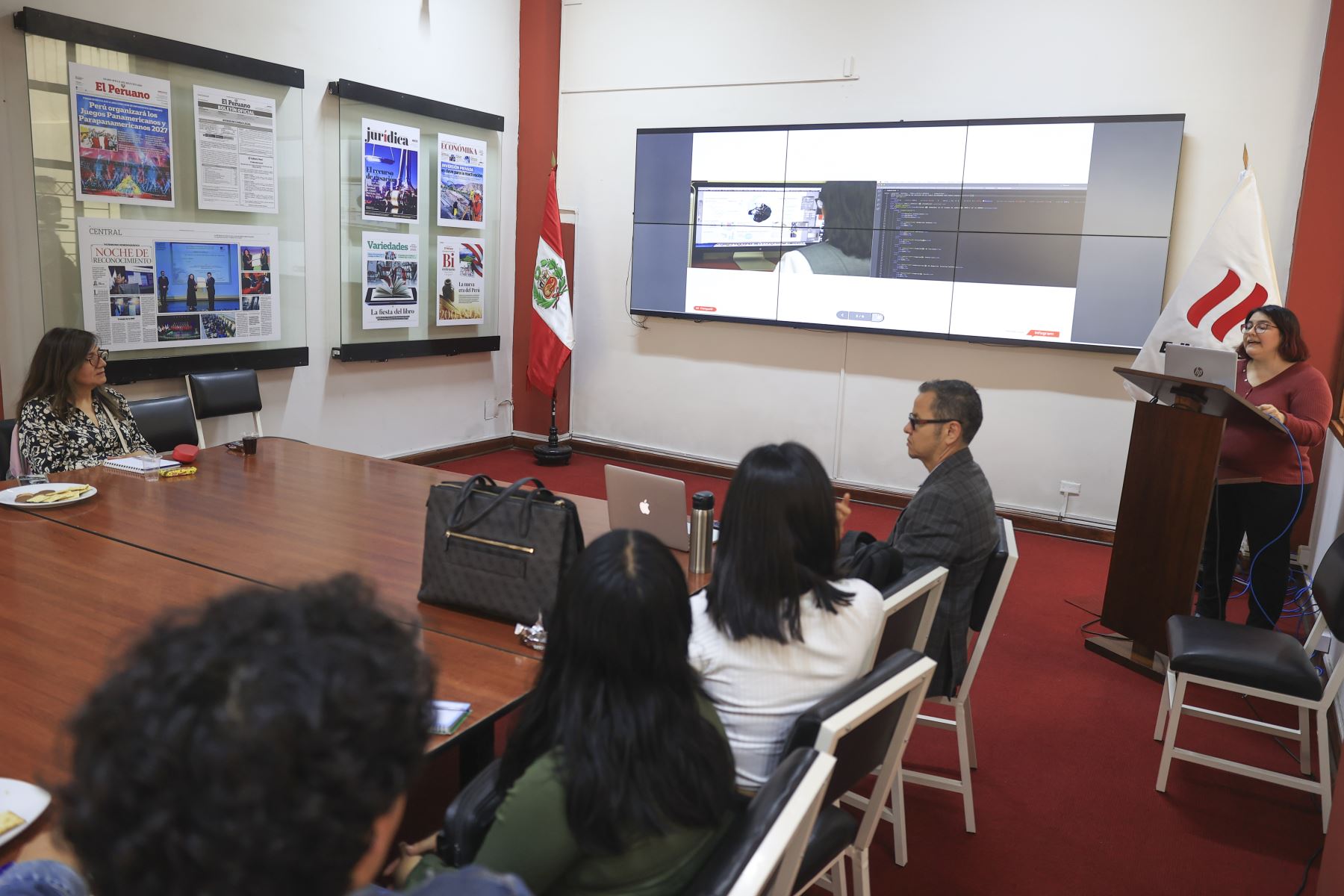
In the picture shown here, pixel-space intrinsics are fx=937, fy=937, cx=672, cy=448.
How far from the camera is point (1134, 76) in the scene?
496 centimetres

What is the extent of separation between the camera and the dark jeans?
369 centimetres

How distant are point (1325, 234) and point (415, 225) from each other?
508 centimetres

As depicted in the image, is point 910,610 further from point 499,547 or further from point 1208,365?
point 1208,365

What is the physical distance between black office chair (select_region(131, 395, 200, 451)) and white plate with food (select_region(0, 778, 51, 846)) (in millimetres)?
2869

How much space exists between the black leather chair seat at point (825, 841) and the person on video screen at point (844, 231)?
14.5ft

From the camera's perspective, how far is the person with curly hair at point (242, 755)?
2.02ft

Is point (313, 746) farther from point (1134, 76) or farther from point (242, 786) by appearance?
point (1134, 76)

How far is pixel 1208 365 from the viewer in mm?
3473

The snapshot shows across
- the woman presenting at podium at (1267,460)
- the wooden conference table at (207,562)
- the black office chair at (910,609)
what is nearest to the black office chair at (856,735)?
the black office chair at (910,609)

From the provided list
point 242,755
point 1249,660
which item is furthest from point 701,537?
point 242,755

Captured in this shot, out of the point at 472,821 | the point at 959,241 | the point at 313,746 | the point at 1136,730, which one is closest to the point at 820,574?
the point at 472,821

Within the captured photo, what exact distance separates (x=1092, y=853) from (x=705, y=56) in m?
5.23

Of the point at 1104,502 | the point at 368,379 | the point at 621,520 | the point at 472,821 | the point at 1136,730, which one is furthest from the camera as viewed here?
the point at 368,379

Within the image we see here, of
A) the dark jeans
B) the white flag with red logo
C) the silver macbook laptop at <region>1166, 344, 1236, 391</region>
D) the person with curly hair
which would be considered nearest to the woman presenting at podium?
the dark jeans
